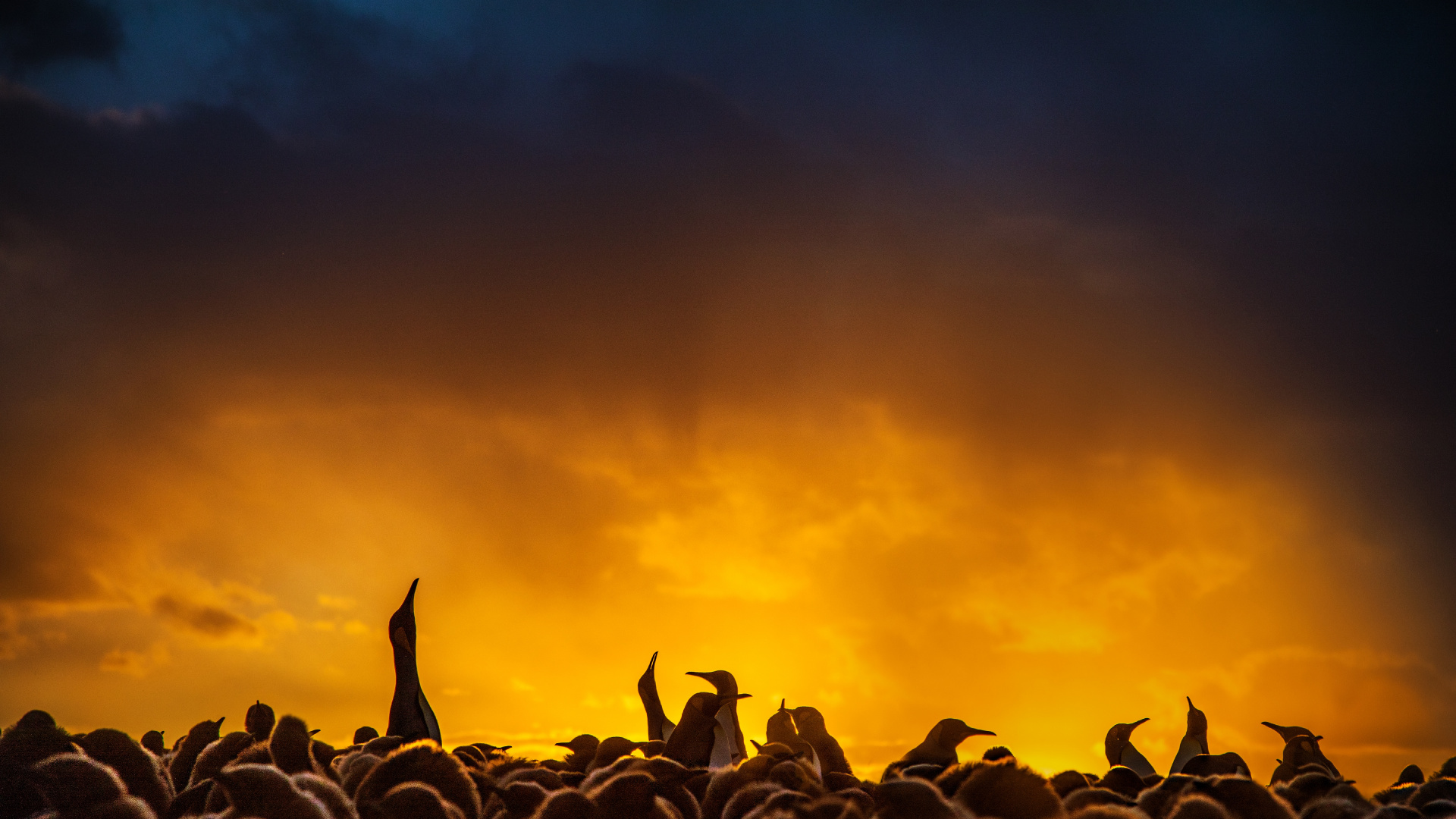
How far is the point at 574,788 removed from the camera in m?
9.20

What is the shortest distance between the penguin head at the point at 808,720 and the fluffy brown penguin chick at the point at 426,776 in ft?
25.4

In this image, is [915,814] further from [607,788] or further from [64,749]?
[64,749]

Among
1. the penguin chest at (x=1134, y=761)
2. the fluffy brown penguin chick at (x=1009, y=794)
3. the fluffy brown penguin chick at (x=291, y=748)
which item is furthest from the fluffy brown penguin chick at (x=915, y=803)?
the penguin chest at (x=1134, y=761)

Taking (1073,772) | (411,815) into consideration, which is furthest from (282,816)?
(1073,772)

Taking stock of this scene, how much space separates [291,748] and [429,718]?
7.28 metres

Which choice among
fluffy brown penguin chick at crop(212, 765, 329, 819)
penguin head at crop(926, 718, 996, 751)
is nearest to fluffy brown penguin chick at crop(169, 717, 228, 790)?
fluffy brown penguin chick at crop(212, 765, 329, 819)

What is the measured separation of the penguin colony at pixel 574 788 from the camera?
7957 mm

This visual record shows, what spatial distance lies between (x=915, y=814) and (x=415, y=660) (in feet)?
41.8

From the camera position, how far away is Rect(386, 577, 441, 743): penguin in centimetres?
1789

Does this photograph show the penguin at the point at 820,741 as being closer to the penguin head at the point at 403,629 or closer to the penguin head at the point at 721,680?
the penguin head at the point at 721,680

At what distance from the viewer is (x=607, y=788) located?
8.71 meters

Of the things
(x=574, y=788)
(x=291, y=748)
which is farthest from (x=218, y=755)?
(x=574, y=788)

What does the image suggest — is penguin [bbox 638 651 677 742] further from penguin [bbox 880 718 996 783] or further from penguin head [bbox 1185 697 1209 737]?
penguin head [bbox 1185 697 1209 737]

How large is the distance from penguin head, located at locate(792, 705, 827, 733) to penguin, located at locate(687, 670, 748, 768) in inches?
39.9
